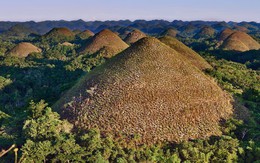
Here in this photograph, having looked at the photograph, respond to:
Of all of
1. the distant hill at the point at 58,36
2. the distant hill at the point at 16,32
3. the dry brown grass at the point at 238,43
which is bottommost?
the distant hill at the point at 16,32

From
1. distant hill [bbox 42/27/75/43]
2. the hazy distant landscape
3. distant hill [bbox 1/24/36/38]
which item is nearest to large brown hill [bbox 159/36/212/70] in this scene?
the hazy distant landscape

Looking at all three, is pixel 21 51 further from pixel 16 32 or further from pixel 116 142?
pixel 16 32

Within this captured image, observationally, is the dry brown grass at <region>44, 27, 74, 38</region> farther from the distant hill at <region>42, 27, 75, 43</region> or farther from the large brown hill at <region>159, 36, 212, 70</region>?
the large brown hill at <region>159, 36, 212, 70</region>

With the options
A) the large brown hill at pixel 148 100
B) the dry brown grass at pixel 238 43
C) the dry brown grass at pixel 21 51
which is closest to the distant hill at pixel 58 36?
the dry brown grass at pixel 21 51

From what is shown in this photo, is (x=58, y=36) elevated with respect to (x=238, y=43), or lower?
lower

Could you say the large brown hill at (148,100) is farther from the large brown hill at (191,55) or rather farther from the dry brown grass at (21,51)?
the dry brown grass at (21,51)

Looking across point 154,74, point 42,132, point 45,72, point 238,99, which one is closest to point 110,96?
point 154,74

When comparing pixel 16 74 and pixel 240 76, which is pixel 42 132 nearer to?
pixel 240 76

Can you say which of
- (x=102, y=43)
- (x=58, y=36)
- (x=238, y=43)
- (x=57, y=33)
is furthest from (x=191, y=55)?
(x=57, y=33)
